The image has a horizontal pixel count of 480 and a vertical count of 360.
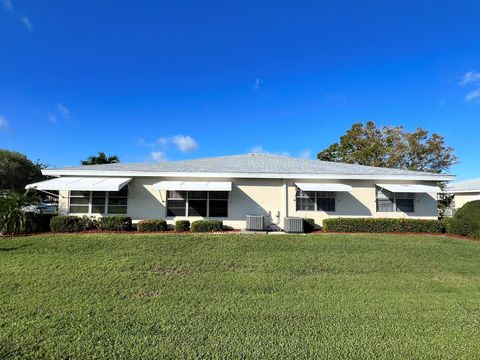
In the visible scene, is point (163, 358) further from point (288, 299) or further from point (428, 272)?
point (428, 272)

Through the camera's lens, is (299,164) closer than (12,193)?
No

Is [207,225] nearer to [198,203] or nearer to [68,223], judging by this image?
[198,203]

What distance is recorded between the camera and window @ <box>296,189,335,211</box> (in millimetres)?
17047

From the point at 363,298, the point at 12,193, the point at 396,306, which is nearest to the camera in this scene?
the point at 396,306

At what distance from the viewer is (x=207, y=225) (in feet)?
49.9

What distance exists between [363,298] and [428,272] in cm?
419

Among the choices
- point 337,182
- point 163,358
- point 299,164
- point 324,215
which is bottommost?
point 163,358

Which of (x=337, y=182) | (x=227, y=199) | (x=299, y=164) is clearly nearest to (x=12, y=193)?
(x=227, y=199)

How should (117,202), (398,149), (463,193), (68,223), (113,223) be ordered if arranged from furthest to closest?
(398,149) < (463,193) < (117,202) < (113,223) < (68,223)

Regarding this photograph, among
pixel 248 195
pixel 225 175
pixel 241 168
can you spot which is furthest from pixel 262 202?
pixel 225 175

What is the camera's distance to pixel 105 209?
16.5 m

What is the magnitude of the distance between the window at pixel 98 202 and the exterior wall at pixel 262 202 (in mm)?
380

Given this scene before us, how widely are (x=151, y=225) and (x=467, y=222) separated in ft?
56.6

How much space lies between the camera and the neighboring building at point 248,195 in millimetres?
16531
